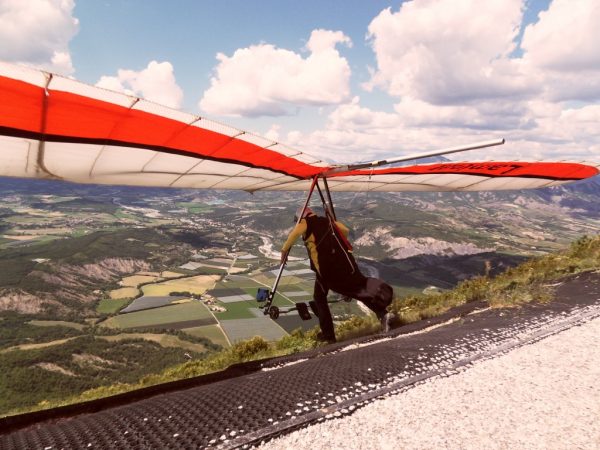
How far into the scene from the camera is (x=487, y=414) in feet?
7.76

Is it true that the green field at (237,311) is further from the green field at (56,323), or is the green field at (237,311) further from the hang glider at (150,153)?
the hang glider at (150,153)

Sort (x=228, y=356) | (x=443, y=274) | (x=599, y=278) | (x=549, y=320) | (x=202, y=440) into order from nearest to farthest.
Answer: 1. (x=202, y=440)
2. (x=549, y=320)
3. (x=599, y=278)
4. (x=228, y=356)
5. (x=443, y=274)

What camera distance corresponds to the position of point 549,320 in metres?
4.19

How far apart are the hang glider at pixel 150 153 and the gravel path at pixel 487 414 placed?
2378 mm

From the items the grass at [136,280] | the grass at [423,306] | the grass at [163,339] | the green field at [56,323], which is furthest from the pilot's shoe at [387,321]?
the grass at [136,280]

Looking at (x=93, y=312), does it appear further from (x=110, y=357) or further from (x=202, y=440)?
(x=202, y=440)

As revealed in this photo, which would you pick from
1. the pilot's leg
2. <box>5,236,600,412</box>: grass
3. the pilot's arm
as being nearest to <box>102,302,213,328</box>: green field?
<box>5,236,600,412</box>: grass

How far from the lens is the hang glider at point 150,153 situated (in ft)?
10.2

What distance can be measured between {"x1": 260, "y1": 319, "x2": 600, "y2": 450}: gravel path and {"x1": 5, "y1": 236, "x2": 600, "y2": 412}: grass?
257 cm

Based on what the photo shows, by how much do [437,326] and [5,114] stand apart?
229 inches

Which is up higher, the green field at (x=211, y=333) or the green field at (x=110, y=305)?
the green field at (x=211, y=333)

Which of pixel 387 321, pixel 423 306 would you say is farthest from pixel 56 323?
pixel 387 321

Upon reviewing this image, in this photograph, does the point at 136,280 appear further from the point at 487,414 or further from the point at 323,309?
the point at 487,414

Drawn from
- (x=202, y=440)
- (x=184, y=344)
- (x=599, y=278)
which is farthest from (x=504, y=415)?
(x=184, y=344)
